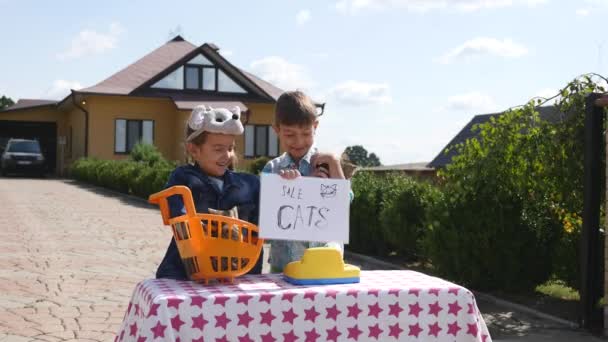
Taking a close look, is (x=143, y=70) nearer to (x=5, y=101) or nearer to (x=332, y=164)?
(x=332, y=164)

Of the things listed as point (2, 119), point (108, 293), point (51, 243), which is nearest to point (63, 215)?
point (51, 243)

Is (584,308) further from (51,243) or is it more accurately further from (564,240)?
(51,243)

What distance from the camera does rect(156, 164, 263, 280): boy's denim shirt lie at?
3127mm

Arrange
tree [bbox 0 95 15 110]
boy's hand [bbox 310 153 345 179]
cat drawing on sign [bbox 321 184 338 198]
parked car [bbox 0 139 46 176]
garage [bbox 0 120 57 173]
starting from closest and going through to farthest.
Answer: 1. cat drawing on sign [bbox 321 184 338 198]
2. boy's hand [bbox 310 153 345 179]
3. parked car [bbox 0 139 46 176]
4. garage [bbox 0 120 57 173]
5. tree [bbox 0 95 15 110]

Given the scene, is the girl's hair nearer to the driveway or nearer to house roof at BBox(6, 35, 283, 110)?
the driveway

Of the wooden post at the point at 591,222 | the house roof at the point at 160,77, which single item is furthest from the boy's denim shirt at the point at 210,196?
the house roof at the point at 160,77

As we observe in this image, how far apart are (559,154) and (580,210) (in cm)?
56

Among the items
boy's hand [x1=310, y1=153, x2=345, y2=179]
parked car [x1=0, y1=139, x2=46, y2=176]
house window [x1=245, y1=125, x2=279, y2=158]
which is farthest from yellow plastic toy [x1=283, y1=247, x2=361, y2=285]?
parked car [x1=0, y1=139, x2=46, y2=176]

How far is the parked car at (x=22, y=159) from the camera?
33.2 m

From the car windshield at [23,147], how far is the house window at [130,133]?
387cm

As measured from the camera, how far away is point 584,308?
6023mm

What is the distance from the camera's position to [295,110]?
3.19m

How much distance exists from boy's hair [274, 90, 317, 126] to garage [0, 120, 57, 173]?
40.8m

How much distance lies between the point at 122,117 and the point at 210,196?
3180cm
